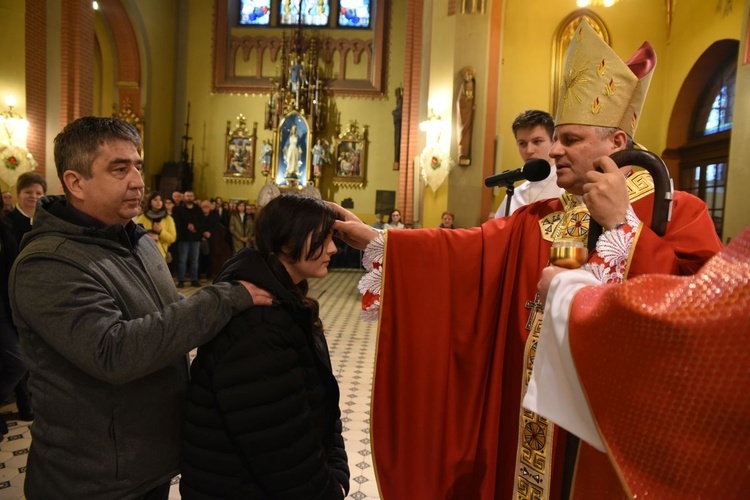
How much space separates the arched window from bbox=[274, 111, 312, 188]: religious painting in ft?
33.1

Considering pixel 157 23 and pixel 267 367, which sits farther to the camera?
pixel 157 23

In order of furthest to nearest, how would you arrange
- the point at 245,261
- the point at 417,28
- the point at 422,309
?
1. the point at 417,28
2. the point at 422,309
3. the point at 245,261

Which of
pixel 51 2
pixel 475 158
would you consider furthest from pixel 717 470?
pixel 51 2

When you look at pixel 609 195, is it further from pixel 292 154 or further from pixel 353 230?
pixel 292 154

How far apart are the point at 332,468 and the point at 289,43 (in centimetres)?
1653

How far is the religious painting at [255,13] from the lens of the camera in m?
16.6

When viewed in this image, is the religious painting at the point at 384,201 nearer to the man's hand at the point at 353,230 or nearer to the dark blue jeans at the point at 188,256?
the dark blue jeans at the point at 188,256

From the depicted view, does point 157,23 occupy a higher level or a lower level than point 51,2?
higher

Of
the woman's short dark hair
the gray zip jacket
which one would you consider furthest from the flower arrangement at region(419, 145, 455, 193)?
the gray zip jacket

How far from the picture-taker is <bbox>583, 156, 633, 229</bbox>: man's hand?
1.27m

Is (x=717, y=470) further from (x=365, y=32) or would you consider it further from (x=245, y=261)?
(x=365, y=32)

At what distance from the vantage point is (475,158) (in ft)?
28.1

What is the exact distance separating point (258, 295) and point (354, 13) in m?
17.0

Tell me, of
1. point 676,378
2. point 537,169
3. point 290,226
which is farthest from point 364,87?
point 676,378
